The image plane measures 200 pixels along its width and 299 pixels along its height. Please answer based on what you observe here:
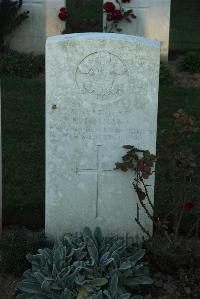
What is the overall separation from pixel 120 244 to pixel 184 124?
90 centimetres

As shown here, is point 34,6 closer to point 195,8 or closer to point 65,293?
point 65,293

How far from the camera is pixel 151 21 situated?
965 centimetres

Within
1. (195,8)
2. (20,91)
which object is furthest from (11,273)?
(195,8)

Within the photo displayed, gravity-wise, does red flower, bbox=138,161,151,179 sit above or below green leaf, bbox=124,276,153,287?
above

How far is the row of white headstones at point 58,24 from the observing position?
9586 mm

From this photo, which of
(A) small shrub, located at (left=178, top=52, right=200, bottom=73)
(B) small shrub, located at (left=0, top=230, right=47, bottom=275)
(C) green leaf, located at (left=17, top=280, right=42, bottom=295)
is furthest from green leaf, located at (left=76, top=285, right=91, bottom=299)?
(A) small shrub, located at (left=178, top=52, right=200, bottom=73)

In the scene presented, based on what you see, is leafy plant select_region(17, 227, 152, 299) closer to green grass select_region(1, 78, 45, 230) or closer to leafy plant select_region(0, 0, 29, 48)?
green grass select_region(1, 78, 45, 230)

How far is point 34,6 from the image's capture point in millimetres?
9812

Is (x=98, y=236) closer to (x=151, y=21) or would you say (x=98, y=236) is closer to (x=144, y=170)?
(x=144, y=170)

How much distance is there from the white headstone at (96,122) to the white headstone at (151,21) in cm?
566

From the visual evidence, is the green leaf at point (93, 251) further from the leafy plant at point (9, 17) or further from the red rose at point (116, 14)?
the leafy plant at point (9, 17)

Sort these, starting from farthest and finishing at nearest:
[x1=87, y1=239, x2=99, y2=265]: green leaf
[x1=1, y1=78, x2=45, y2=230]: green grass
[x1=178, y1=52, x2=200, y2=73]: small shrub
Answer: [x1=178, y1=52, x2=200, y2=73]: small shrub < [x1=1, y1=78, x2=45, y2=230]: green grass < [x1=87, y1=239, x2=99, y2=265]: green leaf

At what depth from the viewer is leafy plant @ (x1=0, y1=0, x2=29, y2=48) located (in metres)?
9.53

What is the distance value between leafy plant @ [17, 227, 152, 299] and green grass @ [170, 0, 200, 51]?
7.01 meters
